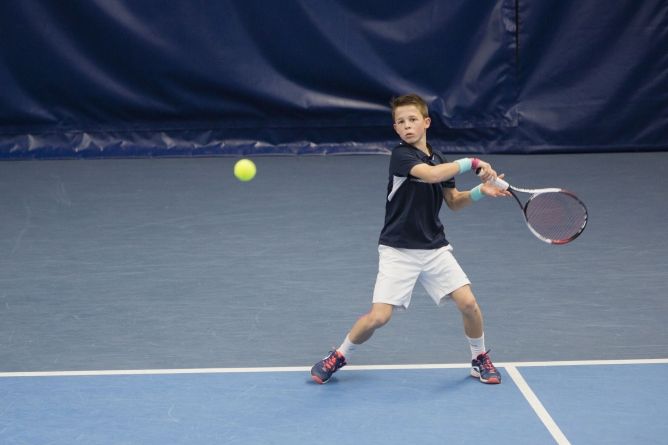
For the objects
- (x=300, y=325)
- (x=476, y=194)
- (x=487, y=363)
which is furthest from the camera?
(x=300, y=325)

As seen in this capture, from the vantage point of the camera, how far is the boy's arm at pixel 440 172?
10.4 feet

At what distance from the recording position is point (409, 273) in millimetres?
3389

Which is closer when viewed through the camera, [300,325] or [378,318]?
[378,318]

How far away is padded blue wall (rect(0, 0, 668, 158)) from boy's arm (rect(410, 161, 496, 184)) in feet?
19.9

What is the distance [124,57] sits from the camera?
9.41m

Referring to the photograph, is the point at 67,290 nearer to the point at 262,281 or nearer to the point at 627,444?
the point at 262,281

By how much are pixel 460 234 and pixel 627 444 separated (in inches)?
119

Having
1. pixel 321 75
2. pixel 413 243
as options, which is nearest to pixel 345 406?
pixel 413 243

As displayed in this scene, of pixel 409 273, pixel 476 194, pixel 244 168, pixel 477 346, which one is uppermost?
pixel 244 168

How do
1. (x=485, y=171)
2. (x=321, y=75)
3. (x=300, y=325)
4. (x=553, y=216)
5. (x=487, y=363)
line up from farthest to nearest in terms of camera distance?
(x=321, y=75) < (x=300, y=325) < (x=553, y=216) < (x=487, y=363) < (x=485, y=171)

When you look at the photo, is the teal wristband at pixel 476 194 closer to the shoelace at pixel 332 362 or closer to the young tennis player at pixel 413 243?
the young tennis player at pixel 413 243

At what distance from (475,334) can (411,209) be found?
22.3 inches

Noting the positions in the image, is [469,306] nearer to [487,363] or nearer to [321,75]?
[487,363]

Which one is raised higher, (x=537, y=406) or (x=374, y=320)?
(x=374, y=320)
